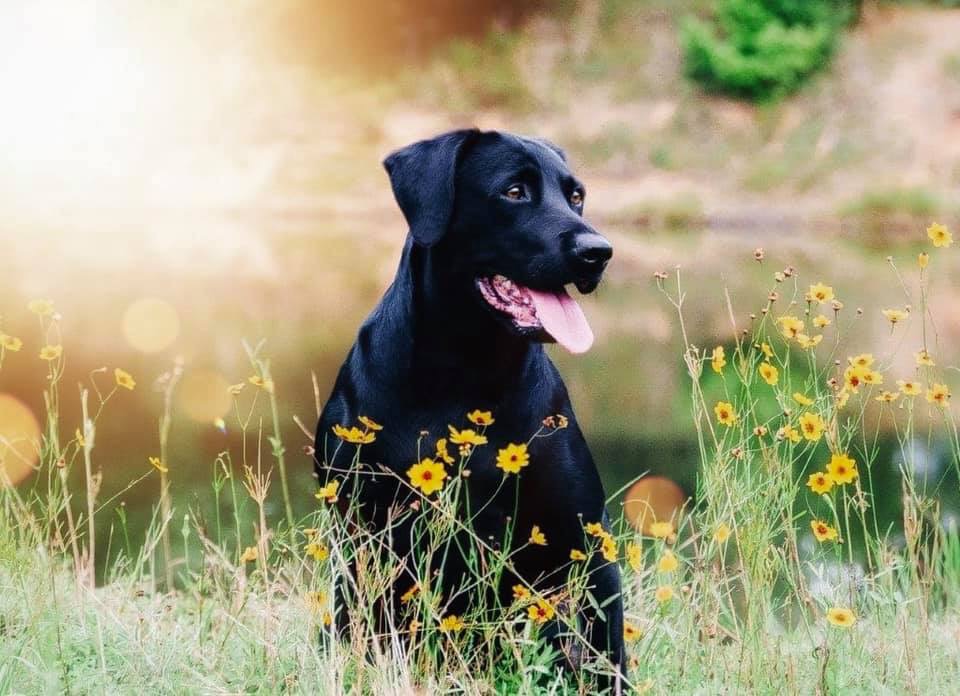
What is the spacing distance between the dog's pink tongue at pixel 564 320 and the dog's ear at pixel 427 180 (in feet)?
1.11

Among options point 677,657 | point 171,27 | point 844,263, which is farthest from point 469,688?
point 171,27

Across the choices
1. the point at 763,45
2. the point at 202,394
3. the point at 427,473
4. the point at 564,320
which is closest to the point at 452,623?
the point at 427,473

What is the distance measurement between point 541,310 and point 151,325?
1422cm

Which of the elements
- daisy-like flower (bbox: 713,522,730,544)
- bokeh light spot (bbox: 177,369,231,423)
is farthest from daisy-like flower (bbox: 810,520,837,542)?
bokeh light spot (bbox: 177,369,231,423)

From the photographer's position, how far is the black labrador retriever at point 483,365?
10.3 feet

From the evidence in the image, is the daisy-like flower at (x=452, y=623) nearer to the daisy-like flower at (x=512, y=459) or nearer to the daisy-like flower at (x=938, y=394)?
the daisy-like flower at (x=512, y=459)

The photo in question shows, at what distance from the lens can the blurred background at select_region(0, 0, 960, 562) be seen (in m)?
20.0

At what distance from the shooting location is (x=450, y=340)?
3.28 meters

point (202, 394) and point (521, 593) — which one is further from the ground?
point (521, 593)

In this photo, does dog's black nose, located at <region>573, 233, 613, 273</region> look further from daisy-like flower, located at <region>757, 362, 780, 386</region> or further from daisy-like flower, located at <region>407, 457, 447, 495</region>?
daisy-like flower, located at <region>407, 457, 447, 495</region>

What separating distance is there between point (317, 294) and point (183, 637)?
50.3 ft

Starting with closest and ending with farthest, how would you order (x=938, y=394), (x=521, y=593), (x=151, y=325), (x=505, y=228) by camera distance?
1. (x=938, y=394)
2. (x=521, y=593)
3. (x=505, y=228)
4. (x=151, y=325)

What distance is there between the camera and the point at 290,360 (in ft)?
42.4

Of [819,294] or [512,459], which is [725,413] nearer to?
[819,294]
